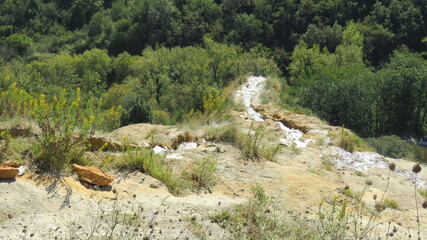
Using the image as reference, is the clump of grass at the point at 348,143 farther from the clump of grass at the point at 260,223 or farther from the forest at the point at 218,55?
the clump of grass at the point at 260,223

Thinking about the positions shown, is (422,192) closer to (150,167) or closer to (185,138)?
(185,138)

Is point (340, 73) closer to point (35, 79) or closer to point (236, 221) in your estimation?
point (236, 221)

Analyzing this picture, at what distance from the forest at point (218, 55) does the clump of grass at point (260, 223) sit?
183 inches

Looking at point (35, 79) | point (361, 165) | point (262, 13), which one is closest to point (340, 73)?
point (361, 165)

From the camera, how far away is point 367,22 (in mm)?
55062

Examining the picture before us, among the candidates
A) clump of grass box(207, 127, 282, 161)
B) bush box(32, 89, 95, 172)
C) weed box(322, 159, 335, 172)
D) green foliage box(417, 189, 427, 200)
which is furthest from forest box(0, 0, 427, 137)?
green foliage box(417, 189, 427, 200)

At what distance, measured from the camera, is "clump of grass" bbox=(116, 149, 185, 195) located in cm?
557

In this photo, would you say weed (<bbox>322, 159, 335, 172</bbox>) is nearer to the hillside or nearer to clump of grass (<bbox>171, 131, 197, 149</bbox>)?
the hillside

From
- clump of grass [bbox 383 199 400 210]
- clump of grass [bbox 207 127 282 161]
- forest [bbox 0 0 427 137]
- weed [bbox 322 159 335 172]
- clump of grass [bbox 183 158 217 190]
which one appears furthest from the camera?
forest [bbox 0 0 427 137]

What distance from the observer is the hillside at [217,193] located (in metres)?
4.04

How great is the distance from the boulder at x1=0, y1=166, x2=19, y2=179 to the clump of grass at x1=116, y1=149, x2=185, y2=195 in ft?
5.09

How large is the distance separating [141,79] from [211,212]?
114 feet

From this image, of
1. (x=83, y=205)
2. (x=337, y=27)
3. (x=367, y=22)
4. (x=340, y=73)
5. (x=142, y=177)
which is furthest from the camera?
(x=367, y=22)

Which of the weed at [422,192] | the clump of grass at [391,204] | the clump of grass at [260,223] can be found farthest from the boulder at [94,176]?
the weed at [422,192]
